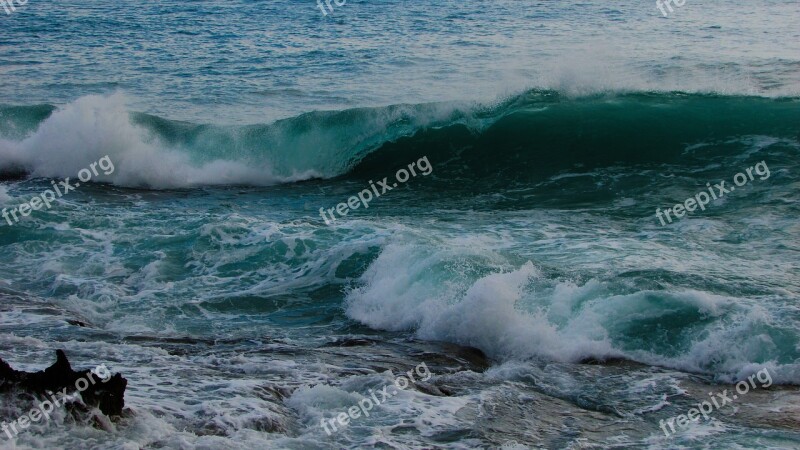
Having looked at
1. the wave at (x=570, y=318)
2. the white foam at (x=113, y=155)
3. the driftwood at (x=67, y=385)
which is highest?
the white foam at (x=113, y=155)

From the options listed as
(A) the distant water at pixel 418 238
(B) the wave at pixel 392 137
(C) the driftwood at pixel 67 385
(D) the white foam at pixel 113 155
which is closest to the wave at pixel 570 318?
(A) the distant water at pixel 418 238

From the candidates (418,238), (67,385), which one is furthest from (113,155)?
(67,385)

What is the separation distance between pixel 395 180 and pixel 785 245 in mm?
7013

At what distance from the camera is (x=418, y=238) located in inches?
460

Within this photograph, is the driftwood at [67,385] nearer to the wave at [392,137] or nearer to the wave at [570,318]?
the wave at [570,318]

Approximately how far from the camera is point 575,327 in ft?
30.2

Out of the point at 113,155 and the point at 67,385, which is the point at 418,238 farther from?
the point at 113,155

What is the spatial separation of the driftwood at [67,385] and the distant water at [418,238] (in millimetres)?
193

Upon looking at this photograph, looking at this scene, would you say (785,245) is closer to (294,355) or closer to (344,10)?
(294,355)

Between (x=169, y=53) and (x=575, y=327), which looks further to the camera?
(x=169, y=53)

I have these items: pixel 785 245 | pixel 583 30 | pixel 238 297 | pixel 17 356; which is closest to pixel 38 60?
pixel 583 30

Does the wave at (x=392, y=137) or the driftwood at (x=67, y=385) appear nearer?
the driftwood at (x=67, y=385)

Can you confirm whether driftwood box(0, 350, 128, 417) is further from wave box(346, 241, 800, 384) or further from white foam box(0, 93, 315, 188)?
white foam box(0, 93, 315, 188)

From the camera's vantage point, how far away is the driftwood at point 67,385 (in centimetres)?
652
